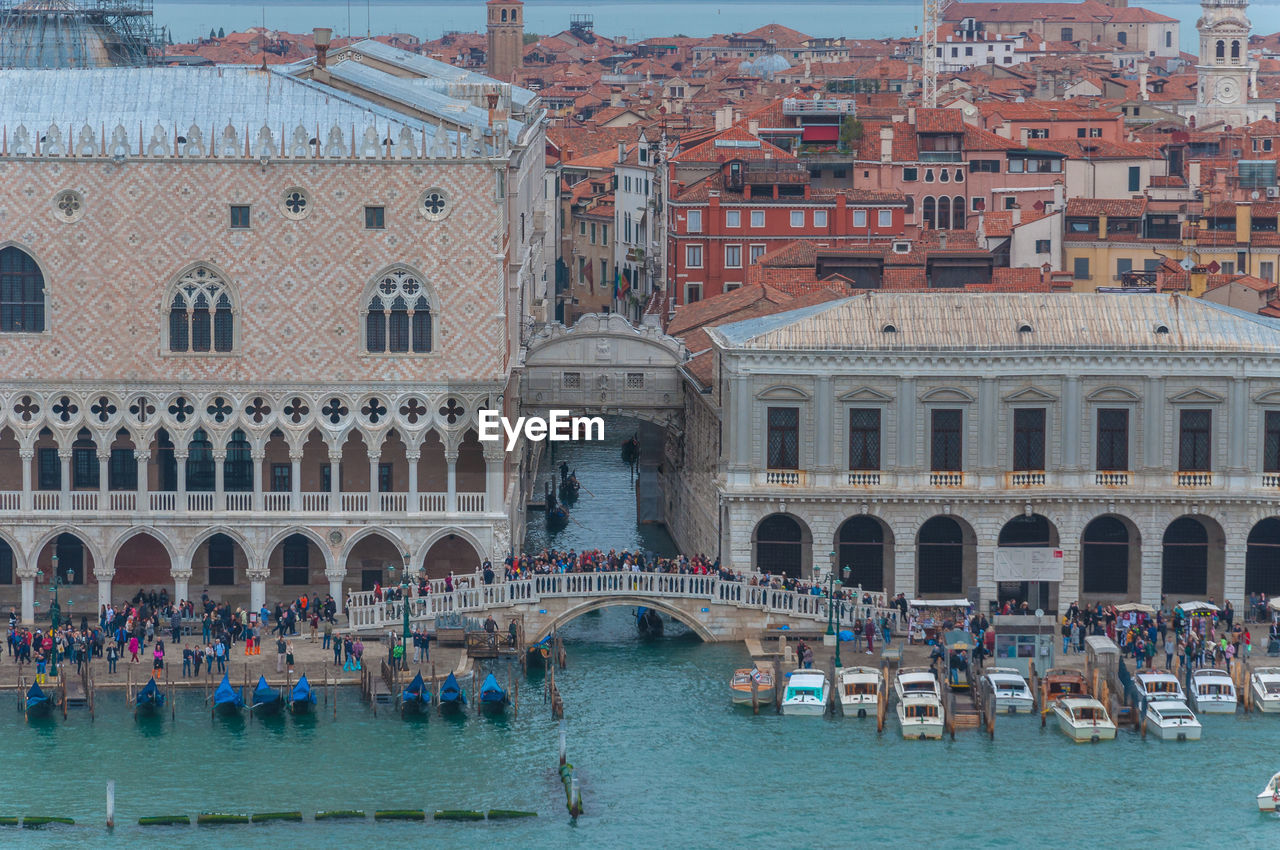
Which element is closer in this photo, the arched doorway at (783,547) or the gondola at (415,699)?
the gondola at (415,699)

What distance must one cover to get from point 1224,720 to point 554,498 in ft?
113

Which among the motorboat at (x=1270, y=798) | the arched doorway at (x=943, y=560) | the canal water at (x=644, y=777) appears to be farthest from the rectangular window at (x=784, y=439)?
the motorboat at (x=1270, y=798)

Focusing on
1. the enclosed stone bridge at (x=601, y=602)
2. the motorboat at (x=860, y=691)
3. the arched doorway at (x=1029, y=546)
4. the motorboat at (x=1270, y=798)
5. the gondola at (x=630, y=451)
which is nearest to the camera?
the motorboat at (x=1270, y=798)

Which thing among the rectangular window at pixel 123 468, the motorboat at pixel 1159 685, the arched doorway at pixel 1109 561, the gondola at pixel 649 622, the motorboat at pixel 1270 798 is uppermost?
the rectangular window at pixel 123 468

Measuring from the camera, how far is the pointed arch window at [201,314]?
257ft

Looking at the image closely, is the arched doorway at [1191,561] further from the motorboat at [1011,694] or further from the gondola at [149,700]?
the gondola at [149,700]

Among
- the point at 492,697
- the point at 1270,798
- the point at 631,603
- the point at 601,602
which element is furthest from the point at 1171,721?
the point at 492,697

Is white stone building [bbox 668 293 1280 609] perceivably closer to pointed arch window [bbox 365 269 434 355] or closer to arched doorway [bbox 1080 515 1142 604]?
arched doorway [bbox 1080 515 1142 604]

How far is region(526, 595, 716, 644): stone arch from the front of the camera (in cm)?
7750

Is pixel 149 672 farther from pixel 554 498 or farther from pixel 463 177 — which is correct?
pixel 554 498

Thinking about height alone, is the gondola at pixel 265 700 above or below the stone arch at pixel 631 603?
below

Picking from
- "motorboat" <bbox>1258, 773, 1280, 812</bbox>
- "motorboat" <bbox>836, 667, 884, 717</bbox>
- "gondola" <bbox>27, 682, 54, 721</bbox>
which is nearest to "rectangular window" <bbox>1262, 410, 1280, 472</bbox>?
"motorboat" <bbox>836, 667, 884, 717</bbox>

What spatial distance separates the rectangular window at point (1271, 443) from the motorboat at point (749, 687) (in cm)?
1629

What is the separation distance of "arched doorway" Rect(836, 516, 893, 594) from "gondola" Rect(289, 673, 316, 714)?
1618 cm
